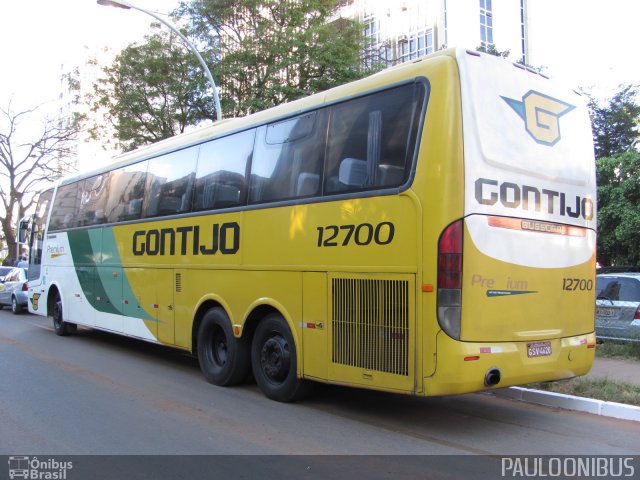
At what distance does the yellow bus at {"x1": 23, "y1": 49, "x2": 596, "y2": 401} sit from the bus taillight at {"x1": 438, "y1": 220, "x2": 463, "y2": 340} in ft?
0.04

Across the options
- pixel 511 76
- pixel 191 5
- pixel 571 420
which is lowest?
pixel 571 420

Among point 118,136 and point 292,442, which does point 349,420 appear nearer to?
point 292,442

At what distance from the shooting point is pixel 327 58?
19984 millimetres

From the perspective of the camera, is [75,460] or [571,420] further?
[571,420]

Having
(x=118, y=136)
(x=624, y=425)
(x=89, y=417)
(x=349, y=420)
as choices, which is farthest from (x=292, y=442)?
(x=118, y=136)

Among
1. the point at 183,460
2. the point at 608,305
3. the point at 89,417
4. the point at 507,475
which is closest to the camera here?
the point at 507,475

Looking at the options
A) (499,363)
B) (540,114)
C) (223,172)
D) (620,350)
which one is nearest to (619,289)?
(620,350)

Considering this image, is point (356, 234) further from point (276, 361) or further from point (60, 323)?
point (60, 323)

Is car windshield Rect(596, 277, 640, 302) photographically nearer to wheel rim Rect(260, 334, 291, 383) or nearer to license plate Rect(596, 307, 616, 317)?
license plate Rect(596, 307, 616, 317)

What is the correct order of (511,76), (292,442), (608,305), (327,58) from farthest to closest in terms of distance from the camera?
1. (327,58)
2. (608,305)
3. (511,76)
4. (292,442)

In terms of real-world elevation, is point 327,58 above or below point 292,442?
above

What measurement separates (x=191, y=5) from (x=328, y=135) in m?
18.4

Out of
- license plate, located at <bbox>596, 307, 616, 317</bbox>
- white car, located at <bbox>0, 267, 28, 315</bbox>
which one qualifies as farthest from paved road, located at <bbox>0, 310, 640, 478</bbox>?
white car, located at <bbox>0, 267, 28, 315</bbox>

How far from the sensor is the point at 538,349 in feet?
18.4
